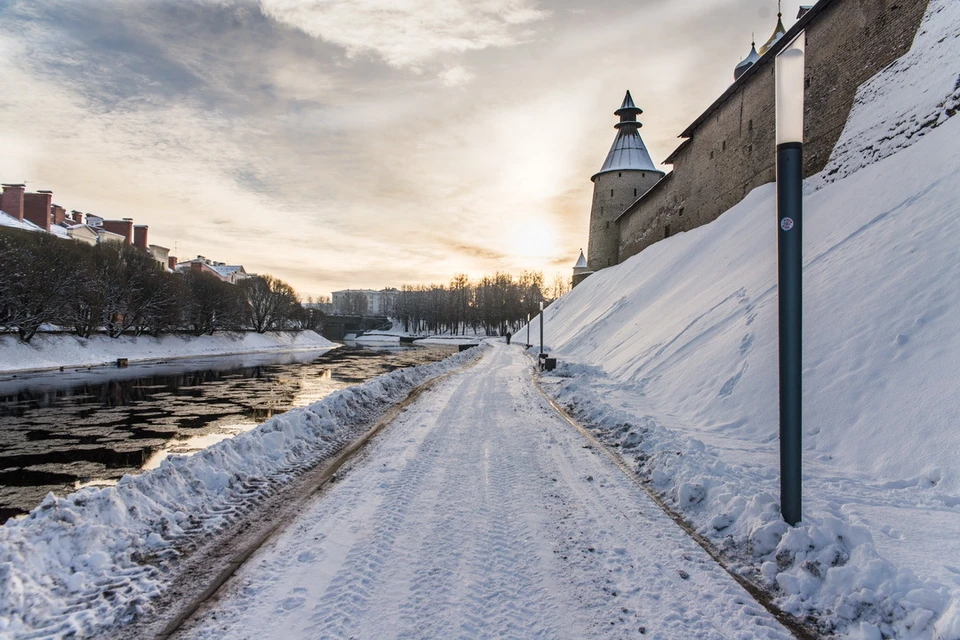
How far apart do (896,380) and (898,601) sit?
3.87 meters

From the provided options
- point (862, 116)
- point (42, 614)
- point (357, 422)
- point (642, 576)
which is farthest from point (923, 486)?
point (862, 116)

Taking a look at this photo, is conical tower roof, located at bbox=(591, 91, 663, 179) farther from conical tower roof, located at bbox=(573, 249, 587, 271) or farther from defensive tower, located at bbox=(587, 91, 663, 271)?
conical tower roof, located at bbox=(573, 249, 587, 271)

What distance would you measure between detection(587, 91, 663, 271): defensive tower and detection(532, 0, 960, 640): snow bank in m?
32.7

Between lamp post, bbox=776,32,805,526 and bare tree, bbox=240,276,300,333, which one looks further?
bare tree, bbox=240,276,300,333

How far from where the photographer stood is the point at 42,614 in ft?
9.77

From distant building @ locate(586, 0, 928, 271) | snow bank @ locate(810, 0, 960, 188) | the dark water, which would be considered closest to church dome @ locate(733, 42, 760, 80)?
distant building @ locate(586, 0, 928, 271)

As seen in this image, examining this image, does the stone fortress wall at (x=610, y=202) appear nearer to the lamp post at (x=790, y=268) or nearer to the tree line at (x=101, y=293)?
the tree line at (x=101, y=293)

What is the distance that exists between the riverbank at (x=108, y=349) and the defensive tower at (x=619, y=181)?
112 ft

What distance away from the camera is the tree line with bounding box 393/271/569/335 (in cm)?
9519

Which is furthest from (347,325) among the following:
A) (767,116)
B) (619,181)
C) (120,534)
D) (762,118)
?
(120,534)

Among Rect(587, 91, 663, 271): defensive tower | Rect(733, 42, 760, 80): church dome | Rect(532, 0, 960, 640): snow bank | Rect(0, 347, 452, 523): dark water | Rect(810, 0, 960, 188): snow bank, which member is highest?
Rect(733, 42, 760, 80): church dome

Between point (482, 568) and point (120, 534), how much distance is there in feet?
9.57

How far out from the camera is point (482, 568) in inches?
139

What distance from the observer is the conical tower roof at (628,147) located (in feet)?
155
